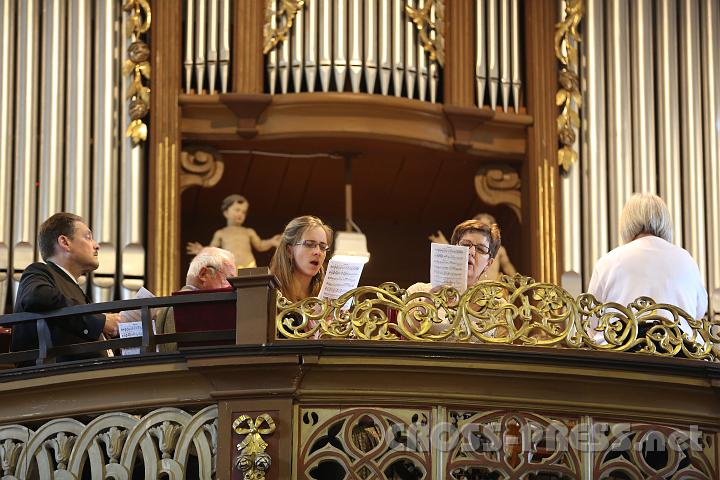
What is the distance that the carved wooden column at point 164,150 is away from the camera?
10812 mm

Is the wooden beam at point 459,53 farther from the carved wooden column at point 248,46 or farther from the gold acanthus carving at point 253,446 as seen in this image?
the gold acanthus carving at point 253,446

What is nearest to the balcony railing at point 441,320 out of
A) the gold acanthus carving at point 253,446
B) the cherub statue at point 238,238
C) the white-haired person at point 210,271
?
the gold acanthus carving at point 253,446

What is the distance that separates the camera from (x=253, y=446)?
293 inches

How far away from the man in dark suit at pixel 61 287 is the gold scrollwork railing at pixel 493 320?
105 centimetres

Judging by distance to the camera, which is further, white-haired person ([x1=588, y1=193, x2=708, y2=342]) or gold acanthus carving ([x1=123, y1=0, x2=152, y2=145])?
gold acanthus carving ([x1=123, y1=0, x2=152, y2=145])

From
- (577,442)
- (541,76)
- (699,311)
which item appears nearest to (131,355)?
(577,442)

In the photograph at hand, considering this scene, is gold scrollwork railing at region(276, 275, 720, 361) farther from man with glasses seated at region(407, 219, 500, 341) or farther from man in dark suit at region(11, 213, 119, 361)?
man in dark suit at region(11, 213, 119, 361)

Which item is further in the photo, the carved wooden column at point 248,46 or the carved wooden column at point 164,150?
the carved wooden column at point 248,46

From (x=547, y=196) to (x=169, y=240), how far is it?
2434 mm

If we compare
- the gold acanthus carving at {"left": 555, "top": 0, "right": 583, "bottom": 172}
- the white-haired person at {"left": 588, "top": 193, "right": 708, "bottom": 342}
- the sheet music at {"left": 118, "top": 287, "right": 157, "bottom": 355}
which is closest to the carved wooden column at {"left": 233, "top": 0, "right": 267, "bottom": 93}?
the gold acanthus carving at {"left": 555, "top": 0, "right": 583, "bottom": 172}

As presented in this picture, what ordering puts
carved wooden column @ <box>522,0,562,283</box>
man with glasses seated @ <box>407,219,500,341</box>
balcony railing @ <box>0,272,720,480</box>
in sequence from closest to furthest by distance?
1. balcony railing @ <box>0,272,720,480</box>
2. man with glasses seated @ <box>407,219,500,341</box>
3. carved wooden column @ <box>522,0,562,283</box>

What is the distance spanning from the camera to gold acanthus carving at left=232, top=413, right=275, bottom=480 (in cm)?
741

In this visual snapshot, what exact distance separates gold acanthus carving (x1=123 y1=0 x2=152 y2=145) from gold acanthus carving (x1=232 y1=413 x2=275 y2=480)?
3.94m

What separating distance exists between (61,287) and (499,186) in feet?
13.1
